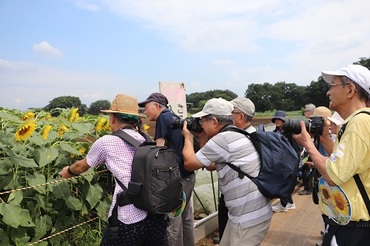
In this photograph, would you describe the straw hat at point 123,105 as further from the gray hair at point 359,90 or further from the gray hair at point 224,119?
the gray hair at point 359,90

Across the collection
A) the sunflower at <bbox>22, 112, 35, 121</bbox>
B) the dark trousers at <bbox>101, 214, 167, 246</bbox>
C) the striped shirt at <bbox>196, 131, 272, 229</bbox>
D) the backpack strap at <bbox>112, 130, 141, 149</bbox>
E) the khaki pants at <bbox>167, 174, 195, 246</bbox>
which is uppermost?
the sunflower at <bbox>22, 112, 35, 121</bbox>

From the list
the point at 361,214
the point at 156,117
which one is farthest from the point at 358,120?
the point at 156,117

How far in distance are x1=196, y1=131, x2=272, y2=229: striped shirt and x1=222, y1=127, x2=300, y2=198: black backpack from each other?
4cm

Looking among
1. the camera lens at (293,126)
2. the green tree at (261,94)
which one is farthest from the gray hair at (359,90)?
the green tree at (261,94)

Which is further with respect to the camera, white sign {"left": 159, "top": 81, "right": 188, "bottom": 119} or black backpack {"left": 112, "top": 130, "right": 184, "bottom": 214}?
white sign {"left": 159, "top": 81, "right": 188, "bottom": 119}

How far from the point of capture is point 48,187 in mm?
2789

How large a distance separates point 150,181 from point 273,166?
871 mm

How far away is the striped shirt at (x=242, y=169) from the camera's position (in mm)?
2352

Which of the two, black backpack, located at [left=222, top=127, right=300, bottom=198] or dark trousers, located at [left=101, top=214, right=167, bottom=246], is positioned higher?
black backpack, located at [left=222, top=127, right=300, bottom=198]

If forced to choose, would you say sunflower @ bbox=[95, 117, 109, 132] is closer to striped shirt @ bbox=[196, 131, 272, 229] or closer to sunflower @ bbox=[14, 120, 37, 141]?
sunflower @ bbox=[14, 120, 37, 141]

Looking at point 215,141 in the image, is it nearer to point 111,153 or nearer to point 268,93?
point 111,153

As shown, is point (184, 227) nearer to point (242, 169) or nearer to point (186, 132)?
point (186, 132)

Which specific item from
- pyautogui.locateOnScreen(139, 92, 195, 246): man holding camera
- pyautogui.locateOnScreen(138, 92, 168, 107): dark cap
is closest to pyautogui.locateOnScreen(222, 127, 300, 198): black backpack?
pyautogui.locateOnScreen(139, 92, 195, 246): man holding camera

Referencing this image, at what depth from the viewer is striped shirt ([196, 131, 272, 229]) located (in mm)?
2352
